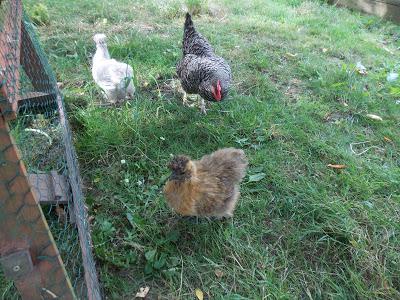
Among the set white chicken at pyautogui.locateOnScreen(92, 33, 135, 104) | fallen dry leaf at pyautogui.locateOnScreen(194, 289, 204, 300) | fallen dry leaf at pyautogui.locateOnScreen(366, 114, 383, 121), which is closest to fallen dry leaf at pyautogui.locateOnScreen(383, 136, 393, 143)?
fallen dry leaf at pyautogui.locateOnScreen(366, 114, 383, 121)

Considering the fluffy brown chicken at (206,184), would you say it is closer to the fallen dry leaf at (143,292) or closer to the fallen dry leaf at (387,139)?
the fallen dry leaf at (143,292)

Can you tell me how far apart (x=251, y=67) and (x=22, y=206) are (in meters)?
4.10

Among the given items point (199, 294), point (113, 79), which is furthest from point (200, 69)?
point (199, 294)

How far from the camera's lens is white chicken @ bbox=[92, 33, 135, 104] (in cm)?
364

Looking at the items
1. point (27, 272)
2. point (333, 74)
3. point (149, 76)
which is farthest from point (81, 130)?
point (333, 74)

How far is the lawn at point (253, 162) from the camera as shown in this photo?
2342mm

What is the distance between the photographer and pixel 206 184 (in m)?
2.50

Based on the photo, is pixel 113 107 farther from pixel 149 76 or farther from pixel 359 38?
pixel 359 38

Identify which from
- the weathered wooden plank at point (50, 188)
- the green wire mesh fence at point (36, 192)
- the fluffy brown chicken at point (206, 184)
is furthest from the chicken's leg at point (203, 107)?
the weathered wooden plank at point (50, 188)

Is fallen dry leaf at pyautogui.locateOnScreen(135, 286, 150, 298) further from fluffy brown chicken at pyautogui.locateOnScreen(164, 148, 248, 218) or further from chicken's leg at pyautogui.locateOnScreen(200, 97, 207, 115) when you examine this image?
chicken's leg at pyautogui.locateOnScreen(200, 97, 207, 115)

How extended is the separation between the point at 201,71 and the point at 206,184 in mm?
1622

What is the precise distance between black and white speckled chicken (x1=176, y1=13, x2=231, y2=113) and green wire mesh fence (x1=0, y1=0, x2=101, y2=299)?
1.40m

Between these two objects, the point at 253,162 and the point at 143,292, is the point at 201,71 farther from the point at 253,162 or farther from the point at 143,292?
the point at 143,292

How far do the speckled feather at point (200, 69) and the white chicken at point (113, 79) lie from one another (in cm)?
61
